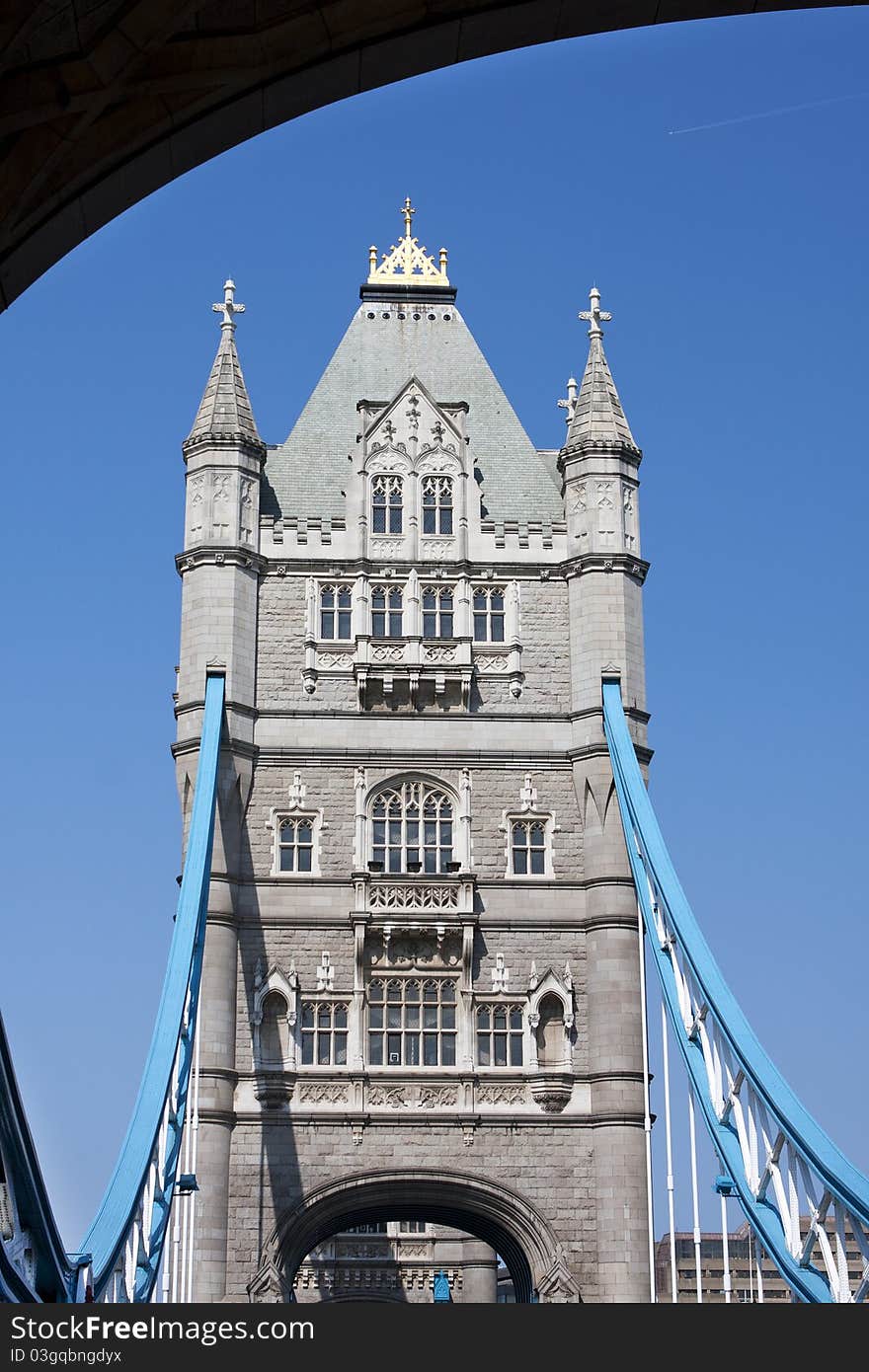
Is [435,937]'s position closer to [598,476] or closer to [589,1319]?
[598,476]

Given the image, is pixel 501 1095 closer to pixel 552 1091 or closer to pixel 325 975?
pixel 552 1091

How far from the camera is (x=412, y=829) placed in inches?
1291

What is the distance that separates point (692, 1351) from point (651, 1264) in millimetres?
22108

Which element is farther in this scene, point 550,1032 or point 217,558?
point 217,558

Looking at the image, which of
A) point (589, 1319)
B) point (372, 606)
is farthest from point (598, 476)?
point (589, 1319)

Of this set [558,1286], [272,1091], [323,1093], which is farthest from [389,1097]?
[558,1286]

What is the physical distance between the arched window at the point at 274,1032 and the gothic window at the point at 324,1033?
320 millimetres

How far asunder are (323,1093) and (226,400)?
12432mm

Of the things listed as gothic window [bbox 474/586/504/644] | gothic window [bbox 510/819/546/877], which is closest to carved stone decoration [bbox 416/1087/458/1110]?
gothic window [bbox 510/819/546/877]

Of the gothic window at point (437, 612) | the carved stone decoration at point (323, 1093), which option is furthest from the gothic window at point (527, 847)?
the carved stone decoration at point (323, 1093)

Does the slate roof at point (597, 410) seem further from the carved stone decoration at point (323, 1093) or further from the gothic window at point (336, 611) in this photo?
the carved stone decoration at point (323, 1093)

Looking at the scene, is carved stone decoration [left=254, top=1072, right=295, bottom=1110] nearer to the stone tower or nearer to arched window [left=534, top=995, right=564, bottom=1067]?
the stone tower

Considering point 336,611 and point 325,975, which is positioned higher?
point 336,611

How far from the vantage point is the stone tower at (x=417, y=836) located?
3070cm
